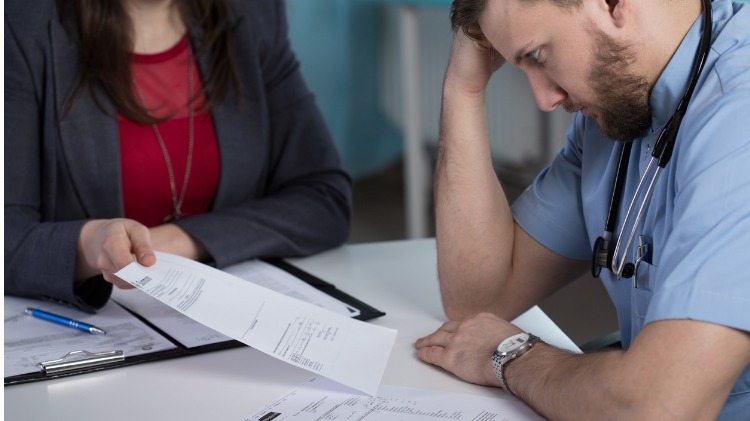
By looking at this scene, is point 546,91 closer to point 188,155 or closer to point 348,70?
point 188,155

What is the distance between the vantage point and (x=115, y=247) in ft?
4.21

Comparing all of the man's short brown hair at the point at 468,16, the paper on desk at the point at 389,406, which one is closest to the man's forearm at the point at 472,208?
the man's short brown hair at the point at 468,16

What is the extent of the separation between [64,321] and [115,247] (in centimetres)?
12

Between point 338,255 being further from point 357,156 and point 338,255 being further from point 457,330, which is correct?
point 357,156

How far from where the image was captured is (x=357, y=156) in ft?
13.1

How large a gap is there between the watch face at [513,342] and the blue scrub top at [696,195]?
A: 133 millimetres

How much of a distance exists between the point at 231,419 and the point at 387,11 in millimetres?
3007

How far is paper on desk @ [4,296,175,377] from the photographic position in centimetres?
117

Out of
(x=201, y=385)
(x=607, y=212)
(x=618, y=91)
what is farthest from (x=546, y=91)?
(x=201, y=385)

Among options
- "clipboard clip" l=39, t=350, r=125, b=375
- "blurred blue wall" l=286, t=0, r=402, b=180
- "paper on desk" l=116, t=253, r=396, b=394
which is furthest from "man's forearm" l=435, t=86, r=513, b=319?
"blurred blue wall" l=286, t=0, r=402, b=180

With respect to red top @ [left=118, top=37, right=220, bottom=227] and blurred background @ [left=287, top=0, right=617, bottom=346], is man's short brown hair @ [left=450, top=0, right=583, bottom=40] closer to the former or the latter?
red top @ [left=118, top=37, right=220, bottom=227]

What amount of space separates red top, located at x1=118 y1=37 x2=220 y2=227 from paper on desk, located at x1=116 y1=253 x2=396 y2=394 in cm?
45

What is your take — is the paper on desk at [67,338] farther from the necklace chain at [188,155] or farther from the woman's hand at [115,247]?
the necklace chain at [188,155]

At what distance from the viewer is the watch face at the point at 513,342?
3.61 ft
